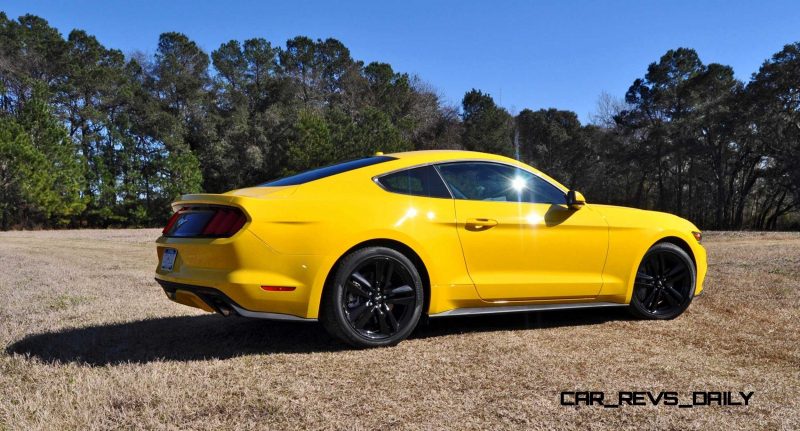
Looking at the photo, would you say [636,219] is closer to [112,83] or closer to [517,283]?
[517,283]

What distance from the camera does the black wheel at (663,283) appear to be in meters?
4.83

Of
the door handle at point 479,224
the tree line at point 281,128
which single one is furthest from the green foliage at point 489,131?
the door handle at point 479,224

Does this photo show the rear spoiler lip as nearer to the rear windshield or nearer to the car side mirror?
the rear windshield

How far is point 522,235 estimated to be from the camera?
4227 millimetres

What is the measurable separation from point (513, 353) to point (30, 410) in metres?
2.68

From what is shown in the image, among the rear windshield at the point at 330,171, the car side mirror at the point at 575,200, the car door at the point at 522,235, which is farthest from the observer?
the car side mirror at the point at 575,200

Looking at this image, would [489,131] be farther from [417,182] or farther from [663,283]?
[417,182]

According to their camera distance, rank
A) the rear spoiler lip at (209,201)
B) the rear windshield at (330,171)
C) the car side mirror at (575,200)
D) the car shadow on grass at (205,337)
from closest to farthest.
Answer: the rear spoiler lip at (209,201) < the car shadow on grass at (205,337) < the rear windshield at (330,171) < the car side mirror at (575,200)

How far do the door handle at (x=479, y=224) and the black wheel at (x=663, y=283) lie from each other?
1.61 meters

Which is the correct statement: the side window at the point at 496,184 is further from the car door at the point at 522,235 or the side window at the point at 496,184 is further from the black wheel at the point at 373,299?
the black wheel at the point at 373,299

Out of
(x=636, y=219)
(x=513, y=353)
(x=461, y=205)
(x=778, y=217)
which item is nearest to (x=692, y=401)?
(x=513, y=353)

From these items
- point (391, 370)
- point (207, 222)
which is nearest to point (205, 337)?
point (207, 222)

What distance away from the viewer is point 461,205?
4.07 m

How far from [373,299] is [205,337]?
4.60ft
